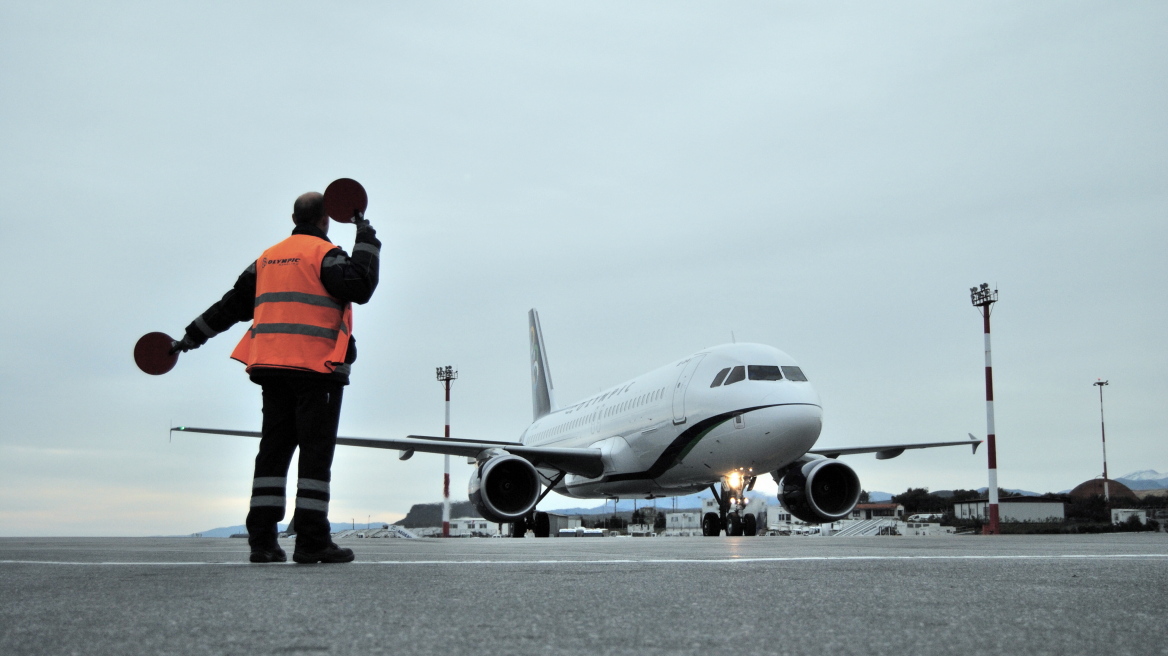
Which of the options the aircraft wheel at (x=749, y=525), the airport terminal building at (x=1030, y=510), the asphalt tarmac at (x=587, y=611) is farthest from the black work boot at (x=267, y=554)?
the airport terminal building at (x=1030, y=510)

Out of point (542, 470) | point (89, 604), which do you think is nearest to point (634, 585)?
point (89, 604)

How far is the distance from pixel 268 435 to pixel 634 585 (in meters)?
2.23

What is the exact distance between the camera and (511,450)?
18.1 metres

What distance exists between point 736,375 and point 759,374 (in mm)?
343

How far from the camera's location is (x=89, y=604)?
2258 millimetres

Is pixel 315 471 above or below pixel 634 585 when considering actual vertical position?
above

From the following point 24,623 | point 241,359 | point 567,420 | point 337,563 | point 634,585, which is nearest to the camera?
point 24,623

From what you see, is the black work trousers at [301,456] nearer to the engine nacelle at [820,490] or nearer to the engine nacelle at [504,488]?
the engine nacelle at [504,488]

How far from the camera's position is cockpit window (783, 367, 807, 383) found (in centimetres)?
1468

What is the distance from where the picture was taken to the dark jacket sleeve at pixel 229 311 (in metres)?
4.89

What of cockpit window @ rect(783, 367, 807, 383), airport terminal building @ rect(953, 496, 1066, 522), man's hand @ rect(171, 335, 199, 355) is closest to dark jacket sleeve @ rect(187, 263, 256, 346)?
man's hand @ rect(171, 335, 199, 355)

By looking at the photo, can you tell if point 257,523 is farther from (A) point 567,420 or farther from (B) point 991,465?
(B) point 991,465

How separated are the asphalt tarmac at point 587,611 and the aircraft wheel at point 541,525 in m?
17.0

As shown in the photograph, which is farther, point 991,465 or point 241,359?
point 991,465
